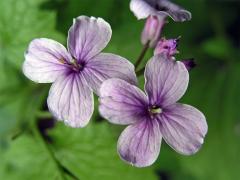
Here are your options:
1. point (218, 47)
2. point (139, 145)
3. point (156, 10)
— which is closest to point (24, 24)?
point (156, 10)

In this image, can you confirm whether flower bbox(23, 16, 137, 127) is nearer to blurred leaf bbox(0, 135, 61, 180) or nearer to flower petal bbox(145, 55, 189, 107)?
flower petal bbox(145, 55, 189, 107)

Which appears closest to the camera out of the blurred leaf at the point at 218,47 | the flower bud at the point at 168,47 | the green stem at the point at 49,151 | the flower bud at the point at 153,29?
the flower bud at the point at 168,47

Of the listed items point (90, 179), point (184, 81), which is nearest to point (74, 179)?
point (90, 179)

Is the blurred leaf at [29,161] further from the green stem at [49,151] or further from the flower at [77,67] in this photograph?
the flower at [77,67]

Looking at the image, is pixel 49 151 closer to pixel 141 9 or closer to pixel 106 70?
pixel 106 70

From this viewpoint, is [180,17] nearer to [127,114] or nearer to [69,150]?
[127,114]

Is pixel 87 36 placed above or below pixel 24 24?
above

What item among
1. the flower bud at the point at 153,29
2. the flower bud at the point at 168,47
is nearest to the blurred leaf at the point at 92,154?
the flower bud at the point at 153,29

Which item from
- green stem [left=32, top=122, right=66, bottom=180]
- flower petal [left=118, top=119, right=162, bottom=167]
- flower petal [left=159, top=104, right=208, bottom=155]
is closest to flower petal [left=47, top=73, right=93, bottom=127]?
flower petal [left=118, top=119, right=162, bottom=167]
